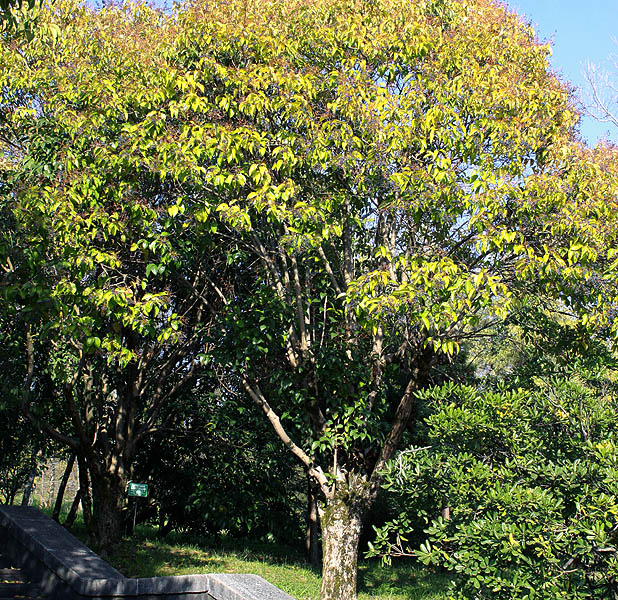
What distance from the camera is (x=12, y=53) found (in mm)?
10031

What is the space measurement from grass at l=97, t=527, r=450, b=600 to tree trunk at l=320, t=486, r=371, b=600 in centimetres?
95

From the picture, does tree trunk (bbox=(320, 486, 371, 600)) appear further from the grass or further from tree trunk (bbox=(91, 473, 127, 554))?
tree trunk (bbox=(91, 473, 127, 554))

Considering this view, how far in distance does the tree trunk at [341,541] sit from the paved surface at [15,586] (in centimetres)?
394

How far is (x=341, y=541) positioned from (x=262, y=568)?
328 centimetres

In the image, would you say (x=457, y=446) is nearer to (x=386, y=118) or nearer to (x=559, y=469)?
(x=559, y=469)

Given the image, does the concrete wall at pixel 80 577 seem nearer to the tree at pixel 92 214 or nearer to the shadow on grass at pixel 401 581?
the tree at pixel 92 214

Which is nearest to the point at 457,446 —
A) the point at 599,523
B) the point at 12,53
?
the point at 599,523

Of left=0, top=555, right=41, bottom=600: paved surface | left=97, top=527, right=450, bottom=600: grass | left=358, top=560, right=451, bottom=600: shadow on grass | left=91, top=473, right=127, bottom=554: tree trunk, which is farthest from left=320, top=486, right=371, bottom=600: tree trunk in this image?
left=91, top=473, right=127, bottom=554: tree trunk

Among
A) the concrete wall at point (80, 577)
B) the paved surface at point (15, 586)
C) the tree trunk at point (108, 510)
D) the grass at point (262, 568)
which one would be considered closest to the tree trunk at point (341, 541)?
the grass at point (262, 568)

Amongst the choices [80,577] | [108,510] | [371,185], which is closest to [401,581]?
[108,510]

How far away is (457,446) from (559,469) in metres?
1.21

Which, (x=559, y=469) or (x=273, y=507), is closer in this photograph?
(x=559, y=469)

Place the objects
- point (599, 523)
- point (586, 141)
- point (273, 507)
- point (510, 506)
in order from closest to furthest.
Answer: point (599, 523), point (510, 506), point (586, 141), point (273, 507)

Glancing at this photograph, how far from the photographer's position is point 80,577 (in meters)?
6.89
